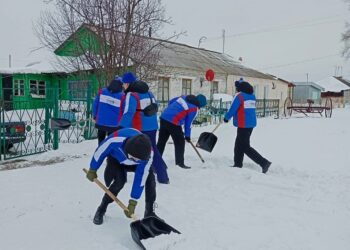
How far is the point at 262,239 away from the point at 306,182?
2416 mm

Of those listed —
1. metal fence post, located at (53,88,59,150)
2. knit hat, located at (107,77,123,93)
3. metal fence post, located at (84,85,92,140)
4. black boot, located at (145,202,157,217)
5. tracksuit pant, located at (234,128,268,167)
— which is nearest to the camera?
black boot, located at (145,202,157,217)

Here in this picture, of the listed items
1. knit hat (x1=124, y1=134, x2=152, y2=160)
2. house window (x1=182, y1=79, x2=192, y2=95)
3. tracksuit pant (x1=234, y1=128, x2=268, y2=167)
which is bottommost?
tracksuit pant (x1=234, y1=128, x2=268, y2=167)

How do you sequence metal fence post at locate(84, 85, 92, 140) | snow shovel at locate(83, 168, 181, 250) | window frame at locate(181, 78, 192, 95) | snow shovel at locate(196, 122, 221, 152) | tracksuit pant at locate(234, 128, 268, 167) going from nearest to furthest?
1. snow shovel at locate(83, 168, 181, 250)
2. tracksuit pant at locate(234, 128, 268, 167)
3. snow shovel at locate(196, 122, 221, 152)
4. metal fence post at locate(84, 85, 92, 140)
5. window frame at locate(181, 78, 192, 95)

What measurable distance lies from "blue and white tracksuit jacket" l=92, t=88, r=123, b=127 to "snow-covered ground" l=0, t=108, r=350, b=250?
927 mm

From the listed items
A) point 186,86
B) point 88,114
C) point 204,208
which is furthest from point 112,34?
point 186,86

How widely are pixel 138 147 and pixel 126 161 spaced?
0.40 m

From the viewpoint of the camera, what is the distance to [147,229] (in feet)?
11.3

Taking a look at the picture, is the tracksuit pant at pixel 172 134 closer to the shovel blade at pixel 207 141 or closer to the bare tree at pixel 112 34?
the shovel blade at pixel 207 141

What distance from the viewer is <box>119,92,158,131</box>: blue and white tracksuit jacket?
197 inches

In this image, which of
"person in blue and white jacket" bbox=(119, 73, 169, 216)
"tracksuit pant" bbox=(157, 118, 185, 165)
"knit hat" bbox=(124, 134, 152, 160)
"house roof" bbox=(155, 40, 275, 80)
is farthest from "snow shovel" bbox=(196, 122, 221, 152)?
"house roof" bbox=(155, 40, 275, 80)

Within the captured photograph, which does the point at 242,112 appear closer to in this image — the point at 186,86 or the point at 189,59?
the point at 186,86

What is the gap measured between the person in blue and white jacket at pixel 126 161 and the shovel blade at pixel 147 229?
13 centimetres

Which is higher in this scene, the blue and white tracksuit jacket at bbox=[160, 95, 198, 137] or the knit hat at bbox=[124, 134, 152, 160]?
the blue and white tracksuit jacket at bbox=[160, 95, 198, 137]

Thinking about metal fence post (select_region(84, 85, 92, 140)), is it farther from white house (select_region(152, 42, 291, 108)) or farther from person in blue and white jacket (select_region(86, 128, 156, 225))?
white house (select_region(152, 42, 291, 108))
